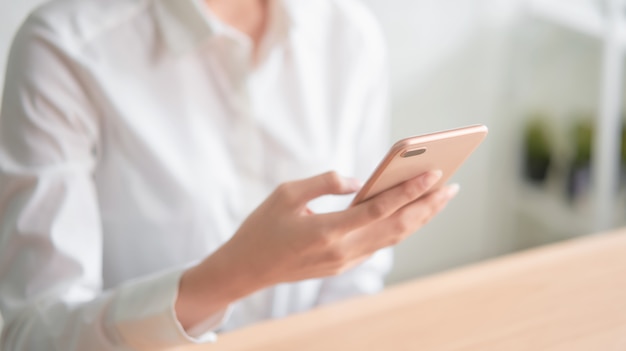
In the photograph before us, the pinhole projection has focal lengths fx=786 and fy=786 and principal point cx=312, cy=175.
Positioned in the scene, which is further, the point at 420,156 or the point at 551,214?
the point at 551,214

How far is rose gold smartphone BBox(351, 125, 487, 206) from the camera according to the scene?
567 millimetres

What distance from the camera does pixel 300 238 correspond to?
0.64 m

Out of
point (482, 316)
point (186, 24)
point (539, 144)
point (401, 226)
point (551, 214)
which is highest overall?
point (186, 24)

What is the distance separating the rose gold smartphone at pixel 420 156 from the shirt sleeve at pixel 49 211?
0.21 m

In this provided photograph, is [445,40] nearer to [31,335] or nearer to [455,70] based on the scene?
[455,70]

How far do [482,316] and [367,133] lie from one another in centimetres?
35

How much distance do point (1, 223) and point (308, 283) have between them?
1.29 ft

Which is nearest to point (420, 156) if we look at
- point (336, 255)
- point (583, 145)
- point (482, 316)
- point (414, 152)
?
point (414, 152)

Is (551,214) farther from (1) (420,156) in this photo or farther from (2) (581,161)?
(1) (420,156)

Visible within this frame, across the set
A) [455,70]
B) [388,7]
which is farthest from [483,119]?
[388,7]

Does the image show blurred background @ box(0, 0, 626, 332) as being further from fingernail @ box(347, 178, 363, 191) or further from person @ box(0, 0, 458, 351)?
fingernail @ box(347, 178, 363, 191)

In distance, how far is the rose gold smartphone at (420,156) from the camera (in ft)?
1.86

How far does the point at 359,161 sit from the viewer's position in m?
1.06

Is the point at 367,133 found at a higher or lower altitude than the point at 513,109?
higher
